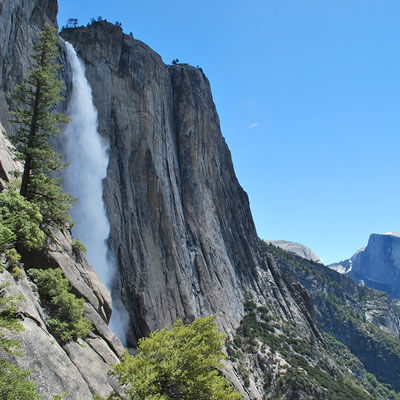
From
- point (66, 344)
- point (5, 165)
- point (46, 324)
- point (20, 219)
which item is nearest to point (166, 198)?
point (5, 165)

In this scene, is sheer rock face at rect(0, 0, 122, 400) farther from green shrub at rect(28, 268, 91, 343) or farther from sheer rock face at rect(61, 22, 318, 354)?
sheer rock face at rect(61, 22, 318, 354)

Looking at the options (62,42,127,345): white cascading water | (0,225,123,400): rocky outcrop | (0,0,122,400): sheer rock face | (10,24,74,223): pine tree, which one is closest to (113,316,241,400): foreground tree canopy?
(0,225,123,400): rocky outcrop

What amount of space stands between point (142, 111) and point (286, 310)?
44.6 meters

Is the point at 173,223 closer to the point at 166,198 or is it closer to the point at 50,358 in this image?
the point at 166,198

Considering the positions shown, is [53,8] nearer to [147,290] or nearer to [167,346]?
[147,290]

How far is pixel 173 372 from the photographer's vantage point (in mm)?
15039

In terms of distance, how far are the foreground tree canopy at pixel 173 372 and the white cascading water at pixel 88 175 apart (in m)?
25.0

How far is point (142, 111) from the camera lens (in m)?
54.1

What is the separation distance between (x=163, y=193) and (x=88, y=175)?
10533mm

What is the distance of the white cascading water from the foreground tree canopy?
2505cm

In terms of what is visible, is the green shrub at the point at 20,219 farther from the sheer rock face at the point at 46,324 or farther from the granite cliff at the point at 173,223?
the granite cliff at the point at 173,223

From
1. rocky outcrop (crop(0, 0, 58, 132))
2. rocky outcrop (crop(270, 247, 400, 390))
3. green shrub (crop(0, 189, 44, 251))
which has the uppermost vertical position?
rocky outcrop (crop(0, 0, 58, 132))

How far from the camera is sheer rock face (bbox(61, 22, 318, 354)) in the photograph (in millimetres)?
45938

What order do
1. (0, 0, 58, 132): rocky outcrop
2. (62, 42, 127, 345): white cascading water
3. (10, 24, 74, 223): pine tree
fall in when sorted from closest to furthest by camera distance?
(10, 24, 74, 223): pine tree < (0, 0, 58, 132): rocky outcrop < (62, 42, 127, 345): white cascading water
